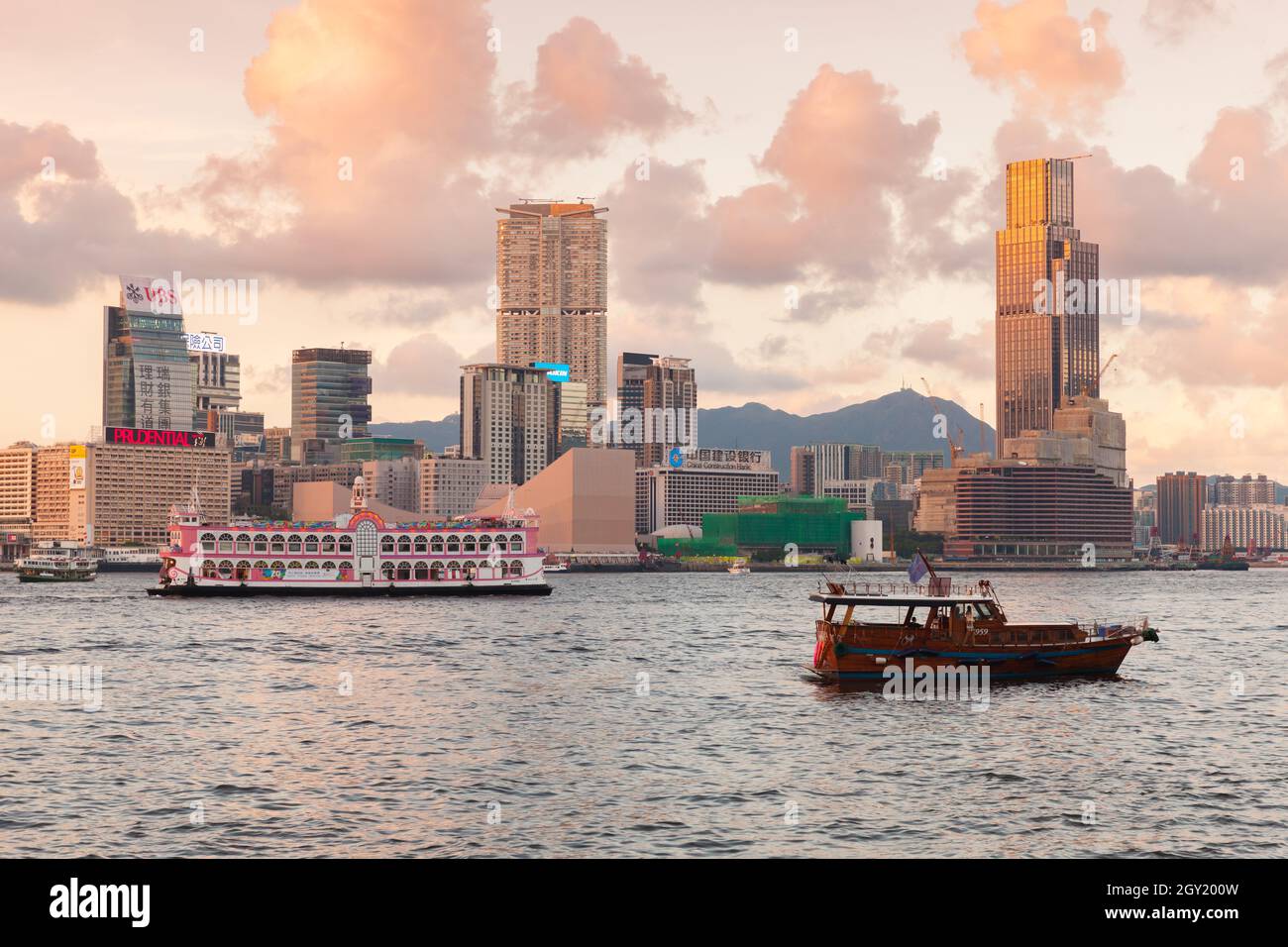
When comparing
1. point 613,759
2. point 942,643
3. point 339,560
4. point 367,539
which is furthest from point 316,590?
point 613,759

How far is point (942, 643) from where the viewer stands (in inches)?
2418

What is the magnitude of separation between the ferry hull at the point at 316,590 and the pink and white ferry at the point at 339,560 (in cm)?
11

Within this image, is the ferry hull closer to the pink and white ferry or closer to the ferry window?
the pink and white ferry

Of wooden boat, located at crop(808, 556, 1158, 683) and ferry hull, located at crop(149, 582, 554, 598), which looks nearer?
wooden boat, located at crop(808, 556, 1158, 683)

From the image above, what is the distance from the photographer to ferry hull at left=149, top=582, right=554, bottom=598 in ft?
482

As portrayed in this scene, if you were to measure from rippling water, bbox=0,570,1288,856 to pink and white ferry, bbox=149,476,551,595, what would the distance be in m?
65.5

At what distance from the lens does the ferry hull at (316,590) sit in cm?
14705

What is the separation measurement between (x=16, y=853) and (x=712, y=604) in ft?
418

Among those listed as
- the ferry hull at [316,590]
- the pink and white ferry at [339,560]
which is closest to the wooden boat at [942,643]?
the ferry hull at [316,590]

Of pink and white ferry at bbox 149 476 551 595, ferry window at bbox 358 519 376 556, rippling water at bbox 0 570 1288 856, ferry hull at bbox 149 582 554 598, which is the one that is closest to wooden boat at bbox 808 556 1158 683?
rippling water at bbox 0 570 1288 856

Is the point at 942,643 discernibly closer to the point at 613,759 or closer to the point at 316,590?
the point at 613,759

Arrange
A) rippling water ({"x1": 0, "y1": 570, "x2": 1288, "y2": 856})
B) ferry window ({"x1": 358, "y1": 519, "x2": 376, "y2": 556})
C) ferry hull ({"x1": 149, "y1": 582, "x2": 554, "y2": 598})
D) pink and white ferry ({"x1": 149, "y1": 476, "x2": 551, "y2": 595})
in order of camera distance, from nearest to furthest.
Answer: rippling water ({"x1": 0, "y1": 570, "x2": 1288, "y2": 856}) < ferry hull ({"x1": 149, "y1": 582, "x2": 554, "y2": 598}) < pink and white ferry ({"x1": 149, "y1": 476, "x2": 551, "y2": 595}) < ferry window ({"x1": 358, "y1": 519, "x2": 376, "y2": 556})
